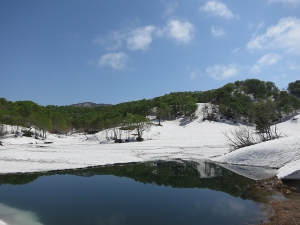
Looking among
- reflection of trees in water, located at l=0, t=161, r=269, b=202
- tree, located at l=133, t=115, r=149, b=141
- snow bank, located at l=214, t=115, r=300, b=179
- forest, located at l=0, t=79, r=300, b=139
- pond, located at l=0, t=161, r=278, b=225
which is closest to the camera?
pond, located at l=0, t=161, r=278, b=225

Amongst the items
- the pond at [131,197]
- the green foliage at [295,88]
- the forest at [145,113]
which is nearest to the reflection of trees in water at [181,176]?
the pond at [131,197]

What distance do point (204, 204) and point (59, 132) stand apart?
10344cm

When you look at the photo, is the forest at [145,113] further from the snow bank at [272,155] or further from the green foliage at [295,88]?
the snow bank at [272,155]

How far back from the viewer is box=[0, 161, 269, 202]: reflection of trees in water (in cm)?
1798

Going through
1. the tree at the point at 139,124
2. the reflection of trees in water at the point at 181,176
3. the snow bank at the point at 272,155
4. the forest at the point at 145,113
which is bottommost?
the reflection of trees in water at the point at 181,176

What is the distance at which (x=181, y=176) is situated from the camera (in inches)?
891

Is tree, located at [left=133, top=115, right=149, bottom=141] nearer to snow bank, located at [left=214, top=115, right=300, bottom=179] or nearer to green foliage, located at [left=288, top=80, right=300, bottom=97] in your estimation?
snow bank, located at [left=214, top=115, right=300, bottom=179]

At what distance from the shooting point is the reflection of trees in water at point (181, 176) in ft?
59.0

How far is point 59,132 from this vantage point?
107625mm

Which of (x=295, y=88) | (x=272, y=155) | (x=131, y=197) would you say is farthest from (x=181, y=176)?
(x=295, y=88)

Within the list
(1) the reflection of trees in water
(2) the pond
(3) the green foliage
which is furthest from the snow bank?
(3) the green foliage

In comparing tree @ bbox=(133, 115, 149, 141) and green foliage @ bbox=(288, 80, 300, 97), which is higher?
green foliage @ bbox=(288, 80, 300, 97)

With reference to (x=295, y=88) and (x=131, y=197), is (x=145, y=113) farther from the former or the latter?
(x=295, y=88)

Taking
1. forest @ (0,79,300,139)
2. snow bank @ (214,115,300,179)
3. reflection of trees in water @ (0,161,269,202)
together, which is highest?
forest @ (0,79,300,139)
